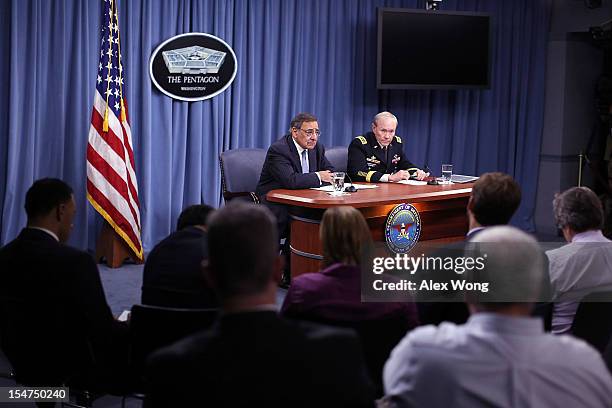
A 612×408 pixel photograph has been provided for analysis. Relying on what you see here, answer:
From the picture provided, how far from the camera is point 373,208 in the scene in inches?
218

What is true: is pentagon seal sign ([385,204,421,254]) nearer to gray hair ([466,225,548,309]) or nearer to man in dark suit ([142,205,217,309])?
man in dark suit ([142,205,217,309])

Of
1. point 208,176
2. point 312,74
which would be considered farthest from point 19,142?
point 312,74

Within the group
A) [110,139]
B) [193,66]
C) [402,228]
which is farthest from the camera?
[193,66]

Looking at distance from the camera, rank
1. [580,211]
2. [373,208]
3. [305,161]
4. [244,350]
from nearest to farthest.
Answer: [244,350] < [580,211] < [373,208] < [305,161]

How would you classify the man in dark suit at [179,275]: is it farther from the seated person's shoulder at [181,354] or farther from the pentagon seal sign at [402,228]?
the pentagon seal sign at [402,228]

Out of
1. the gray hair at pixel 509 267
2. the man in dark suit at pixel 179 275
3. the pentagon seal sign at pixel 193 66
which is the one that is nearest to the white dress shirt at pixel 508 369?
the gray hair at pixel 509 267

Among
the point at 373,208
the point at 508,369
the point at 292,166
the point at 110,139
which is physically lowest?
the point at 373,208

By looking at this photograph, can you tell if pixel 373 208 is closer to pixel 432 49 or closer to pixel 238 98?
pixel 238 98

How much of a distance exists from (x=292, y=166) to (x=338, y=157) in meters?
0.94

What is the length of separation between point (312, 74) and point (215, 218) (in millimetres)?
6213

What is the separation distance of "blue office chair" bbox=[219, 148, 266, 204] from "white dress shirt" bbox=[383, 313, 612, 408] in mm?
4348

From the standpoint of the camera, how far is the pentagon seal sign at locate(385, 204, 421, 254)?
18.5ft

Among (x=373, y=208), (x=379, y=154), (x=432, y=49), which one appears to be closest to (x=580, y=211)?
(x=373, y=208)

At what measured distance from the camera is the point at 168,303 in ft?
9.93
